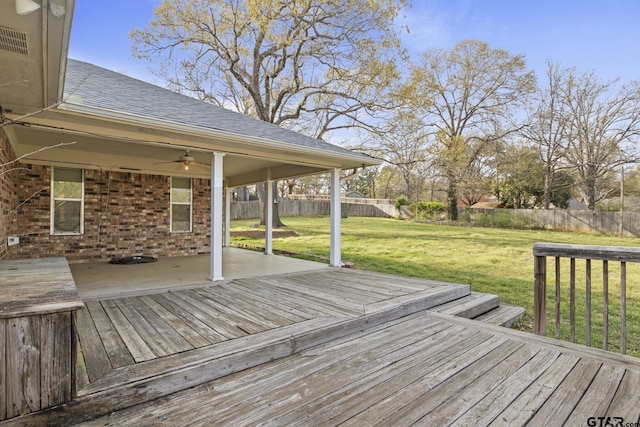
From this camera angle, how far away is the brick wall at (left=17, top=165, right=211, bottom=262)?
20.2 feet

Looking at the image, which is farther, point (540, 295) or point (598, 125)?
point (598, 125)

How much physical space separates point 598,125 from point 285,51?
62.9ft

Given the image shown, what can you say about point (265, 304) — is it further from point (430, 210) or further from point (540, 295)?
point (430, 210)

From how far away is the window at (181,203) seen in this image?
791 cm

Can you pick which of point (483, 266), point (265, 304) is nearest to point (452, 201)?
point (483, 266)

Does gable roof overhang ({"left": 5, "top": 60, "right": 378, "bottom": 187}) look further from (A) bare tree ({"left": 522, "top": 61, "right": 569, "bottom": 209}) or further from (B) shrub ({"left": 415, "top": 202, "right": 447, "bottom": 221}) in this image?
(A) bare tree ({"left": 522, "top": 61, "right": 569, "bottom": 209})

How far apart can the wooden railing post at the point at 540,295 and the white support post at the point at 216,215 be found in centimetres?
403

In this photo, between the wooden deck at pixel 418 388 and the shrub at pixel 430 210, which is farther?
the shrub at pixel 430 210

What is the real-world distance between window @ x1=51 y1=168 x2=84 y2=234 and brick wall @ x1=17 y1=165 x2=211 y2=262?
0.09 meters

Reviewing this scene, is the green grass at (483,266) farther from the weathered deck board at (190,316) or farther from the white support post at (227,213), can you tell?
the weathered deck board at (190,316)

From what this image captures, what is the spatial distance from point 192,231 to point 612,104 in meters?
23.9

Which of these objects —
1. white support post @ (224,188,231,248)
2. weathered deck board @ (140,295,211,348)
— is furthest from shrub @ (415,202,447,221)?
weathered deck board @ (140,295,211,348)

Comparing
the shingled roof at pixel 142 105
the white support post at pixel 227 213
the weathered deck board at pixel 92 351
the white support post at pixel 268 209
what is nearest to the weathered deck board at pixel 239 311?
the weathered deck board at pixel 92 351

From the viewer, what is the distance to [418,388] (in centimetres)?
222
